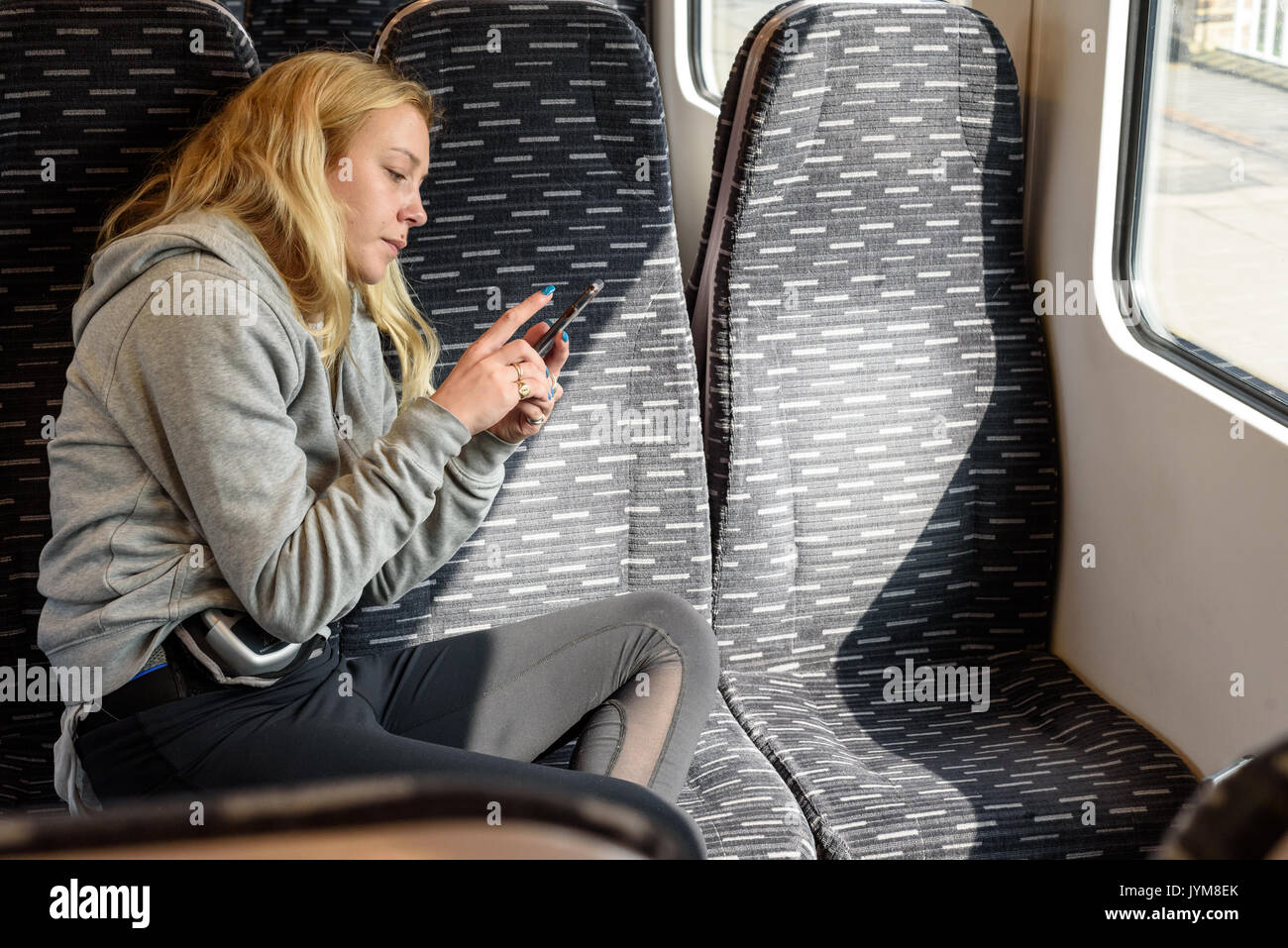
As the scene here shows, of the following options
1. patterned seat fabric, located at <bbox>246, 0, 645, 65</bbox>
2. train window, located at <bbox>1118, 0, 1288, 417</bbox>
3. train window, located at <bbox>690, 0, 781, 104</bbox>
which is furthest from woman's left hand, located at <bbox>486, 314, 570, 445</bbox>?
patterned seat fabric, located at <bbox>246, 0, 645, 65</bbox>

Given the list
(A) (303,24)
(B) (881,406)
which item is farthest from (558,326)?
(A) (303,24)

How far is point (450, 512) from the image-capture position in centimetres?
160

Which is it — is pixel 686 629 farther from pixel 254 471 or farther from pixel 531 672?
pixel 254 471

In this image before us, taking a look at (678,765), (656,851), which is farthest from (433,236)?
(656,851)

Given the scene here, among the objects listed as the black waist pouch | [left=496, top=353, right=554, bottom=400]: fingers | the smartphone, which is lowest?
the black waist pouch

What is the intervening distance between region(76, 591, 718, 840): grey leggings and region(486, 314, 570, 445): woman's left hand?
0.93 feet

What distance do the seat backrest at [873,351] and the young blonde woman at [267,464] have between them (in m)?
0.44

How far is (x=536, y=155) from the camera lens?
1.76 m

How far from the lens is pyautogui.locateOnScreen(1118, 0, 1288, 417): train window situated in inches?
60.7

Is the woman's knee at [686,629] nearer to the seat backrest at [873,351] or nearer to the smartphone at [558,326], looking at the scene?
the seat backrest at [873,351]

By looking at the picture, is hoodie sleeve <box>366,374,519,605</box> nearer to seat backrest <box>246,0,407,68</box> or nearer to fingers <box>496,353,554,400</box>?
fingers <box>496,353,554,400</box>

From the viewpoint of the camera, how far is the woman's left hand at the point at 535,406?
1516mm

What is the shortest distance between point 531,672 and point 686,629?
0.22 meters
